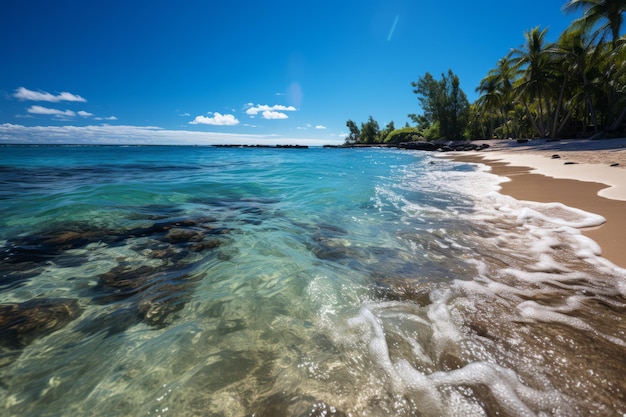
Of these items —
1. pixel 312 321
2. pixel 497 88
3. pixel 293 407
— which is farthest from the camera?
pixel 497 88

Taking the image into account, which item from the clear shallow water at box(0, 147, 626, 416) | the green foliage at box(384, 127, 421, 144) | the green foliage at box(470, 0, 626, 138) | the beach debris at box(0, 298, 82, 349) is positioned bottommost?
the clear shallow water at box(0, 147, 626, 416)

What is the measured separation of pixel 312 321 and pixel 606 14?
37.2m

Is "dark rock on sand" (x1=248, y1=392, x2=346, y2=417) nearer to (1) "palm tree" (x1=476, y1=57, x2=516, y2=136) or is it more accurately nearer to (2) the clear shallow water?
(2) the clear shallow water

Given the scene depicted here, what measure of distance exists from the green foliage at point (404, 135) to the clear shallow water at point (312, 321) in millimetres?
74724

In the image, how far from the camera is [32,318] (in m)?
2.56

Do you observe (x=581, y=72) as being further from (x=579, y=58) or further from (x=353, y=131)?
(x=353, y=131)

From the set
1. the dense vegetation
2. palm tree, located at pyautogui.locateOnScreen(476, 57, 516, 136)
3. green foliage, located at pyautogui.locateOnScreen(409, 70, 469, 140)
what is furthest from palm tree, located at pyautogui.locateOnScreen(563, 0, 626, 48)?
green foliage, located at pyautogui.locateOnScreen(409, 70, 469, 140)

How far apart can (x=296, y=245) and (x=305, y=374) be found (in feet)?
8.86

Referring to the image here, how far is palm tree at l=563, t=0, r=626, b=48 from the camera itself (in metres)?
21.7

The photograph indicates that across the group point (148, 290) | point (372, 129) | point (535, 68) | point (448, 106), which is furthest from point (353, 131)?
point (148, 290)

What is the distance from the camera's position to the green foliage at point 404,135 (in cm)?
7281

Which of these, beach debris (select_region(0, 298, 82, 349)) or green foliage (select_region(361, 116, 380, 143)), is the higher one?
green foliage (select_region(361, 116, 380, 143))

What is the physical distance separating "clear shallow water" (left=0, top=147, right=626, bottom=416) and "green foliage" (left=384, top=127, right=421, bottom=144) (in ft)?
245

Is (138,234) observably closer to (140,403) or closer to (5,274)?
(5,274)
